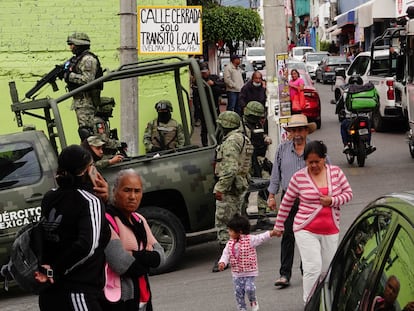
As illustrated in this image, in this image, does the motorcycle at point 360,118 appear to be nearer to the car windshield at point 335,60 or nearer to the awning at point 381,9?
the awning at point 381,9

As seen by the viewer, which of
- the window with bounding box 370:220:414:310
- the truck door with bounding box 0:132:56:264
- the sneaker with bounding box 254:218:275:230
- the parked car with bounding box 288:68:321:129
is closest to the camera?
the window with bounding box 370:220:414:310

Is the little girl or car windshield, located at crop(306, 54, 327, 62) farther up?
car windshield, located at crop(306, 54, 327, 62)

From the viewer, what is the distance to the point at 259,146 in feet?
44.2

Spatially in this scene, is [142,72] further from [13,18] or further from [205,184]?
[13,18]

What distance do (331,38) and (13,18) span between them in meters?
54.6

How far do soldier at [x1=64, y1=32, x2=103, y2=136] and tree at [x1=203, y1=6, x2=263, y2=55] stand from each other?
22109mm

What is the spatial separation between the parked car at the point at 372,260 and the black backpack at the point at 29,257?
58.5 inches

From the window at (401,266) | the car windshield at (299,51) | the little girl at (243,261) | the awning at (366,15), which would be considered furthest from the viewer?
the car windshield at (299,51)

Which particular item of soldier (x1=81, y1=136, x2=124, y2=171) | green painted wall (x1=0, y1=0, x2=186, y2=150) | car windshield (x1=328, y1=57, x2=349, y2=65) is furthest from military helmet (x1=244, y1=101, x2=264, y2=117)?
car windshield (x1=328, y1=57, x2=349, y2=65)

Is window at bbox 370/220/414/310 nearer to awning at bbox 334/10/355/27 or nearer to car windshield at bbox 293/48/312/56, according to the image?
awning at bbox 334/10/355/27

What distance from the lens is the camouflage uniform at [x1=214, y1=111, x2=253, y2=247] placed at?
33.1ft

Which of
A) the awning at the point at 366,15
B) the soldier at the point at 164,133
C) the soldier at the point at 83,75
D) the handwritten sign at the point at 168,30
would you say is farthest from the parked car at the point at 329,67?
the soldier at the point at 83,75

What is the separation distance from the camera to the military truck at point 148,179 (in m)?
9.70

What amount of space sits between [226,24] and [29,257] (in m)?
29.9
